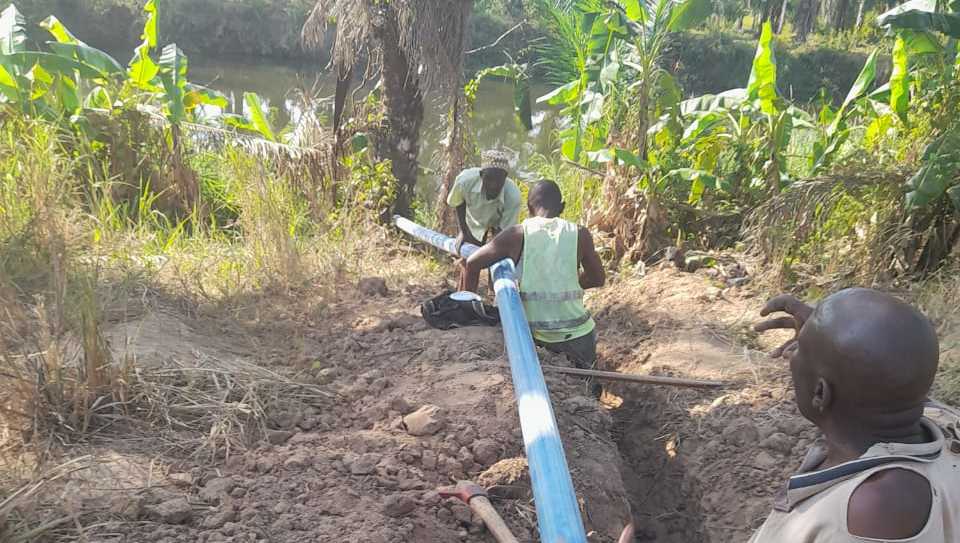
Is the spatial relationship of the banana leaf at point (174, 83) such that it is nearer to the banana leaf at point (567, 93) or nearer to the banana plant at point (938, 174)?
the banana leaf at point (567, 93)

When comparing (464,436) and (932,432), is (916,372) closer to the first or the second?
(932,432)

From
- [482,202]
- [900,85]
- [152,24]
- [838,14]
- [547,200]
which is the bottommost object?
[482,202]

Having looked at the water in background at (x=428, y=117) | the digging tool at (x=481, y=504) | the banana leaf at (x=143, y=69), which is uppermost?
the banana leaf at (x=143, y=69)

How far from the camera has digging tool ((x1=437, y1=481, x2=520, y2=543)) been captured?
233 cm

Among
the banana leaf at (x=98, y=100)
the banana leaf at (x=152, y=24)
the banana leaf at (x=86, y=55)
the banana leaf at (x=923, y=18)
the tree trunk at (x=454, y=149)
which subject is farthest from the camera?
the banana leaf at (x=98, y=100)

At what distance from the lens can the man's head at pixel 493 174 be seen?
5.11 m

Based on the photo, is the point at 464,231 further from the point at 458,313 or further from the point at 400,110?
Answer: the point at 400,110

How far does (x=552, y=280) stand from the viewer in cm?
403

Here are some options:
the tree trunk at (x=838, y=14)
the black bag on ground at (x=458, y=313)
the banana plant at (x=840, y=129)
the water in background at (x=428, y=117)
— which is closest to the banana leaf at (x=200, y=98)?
the water in background at (x=428, y=117)

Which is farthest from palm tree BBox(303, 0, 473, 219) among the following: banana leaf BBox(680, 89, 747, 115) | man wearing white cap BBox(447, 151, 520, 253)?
banana leaf BBox(680, 89, 747, 115)

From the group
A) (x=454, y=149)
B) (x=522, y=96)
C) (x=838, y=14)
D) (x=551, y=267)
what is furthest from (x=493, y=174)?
(x=838, y=14)

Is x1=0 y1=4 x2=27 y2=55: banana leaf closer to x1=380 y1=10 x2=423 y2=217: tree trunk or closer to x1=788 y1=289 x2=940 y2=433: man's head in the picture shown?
x1=380 y1=10 x2=423 y2=217: tree trunk

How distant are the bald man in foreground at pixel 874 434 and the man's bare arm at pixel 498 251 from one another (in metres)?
2.71

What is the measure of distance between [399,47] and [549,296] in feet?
11.0
